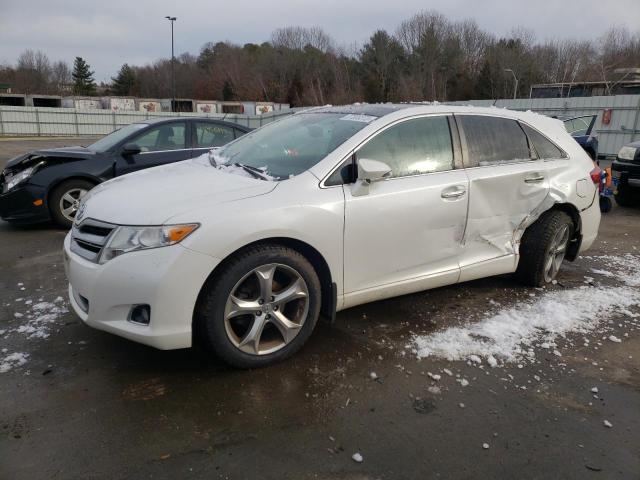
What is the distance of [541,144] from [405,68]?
232 feet

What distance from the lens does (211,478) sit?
215cm

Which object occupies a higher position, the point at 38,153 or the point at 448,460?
the point at 38,153

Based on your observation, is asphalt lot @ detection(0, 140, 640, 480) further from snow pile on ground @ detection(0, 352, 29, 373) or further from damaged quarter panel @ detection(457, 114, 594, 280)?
damaged quarter panel @ detection(457, 114, 594, 280)

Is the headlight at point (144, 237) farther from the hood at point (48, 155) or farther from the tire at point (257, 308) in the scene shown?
the hood at point (48, 155)

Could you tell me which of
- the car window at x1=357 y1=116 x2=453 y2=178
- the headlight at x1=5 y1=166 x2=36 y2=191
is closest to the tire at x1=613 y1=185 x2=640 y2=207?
the car window at x1=357 y1=116 x2=453 y2=178

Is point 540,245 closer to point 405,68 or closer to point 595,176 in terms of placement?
point 595,176

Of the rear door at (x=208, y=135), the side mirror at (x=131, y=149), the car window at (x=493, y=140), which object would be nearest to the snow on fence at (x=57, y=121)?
the rear door at (x=208, y=135)

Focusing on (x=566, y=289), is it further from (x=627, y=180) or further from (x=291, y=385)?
(x=627, y=180)

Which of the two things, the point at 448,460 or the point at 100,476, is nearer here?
the point at 100,476

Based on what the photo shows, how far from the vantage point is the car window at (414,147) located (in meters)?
3.43

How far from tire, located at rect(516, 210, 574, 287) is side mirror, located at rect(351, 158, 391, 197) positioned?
1.80 meters

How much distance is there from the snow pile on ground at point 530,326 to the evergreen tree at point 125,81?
99560mm

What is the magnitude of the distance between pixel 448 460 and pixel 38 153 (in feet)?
21.0

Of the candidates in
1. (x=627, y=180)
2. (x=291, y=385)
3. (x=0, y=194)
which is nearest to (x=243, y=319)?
(x=291, y=385)
